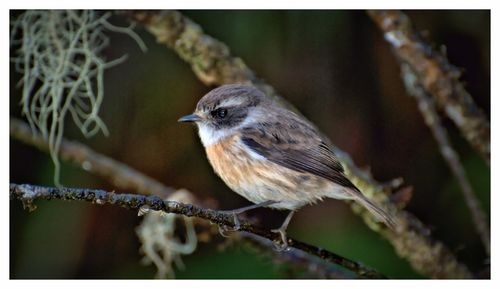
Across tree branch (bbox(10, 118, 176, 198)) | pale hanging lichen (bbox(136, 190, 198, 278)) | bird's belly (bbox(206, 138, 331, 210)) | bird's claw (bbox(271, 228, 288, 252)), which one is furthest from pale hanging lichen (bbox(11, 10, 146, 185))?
bird's claw (bbox(271, 228, 288, 252))

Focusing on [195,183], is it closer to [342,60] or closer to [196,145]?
[196,145]

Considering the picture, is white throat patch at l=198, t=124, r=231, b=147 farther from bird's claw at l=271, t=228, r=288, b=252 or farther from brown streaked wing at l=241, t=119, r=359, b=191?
bird's claw at l=271, t=228, r=288, b=252

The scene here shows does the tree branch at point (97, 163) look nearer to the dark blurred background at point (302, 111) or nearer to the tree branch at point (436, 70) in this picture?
the dark blurred background at point (302, 111)

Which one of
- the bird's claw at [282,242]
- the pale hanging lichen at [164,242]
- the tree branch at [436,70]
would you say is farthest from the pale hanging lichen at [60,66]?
the tree branch at [436,70]

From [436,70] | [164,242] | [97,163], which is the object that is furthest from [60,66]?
[436,70]

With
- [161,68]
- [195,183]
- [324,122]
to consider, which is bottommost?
[195,183]
